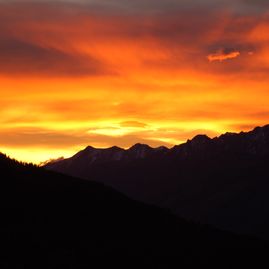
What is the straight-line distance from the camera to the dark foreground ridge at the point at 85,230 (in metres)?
28.7

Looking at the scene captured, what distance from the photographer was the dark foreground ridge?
28.7 meters

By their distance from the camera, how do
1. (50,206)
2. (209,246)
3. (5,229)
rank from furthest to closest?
(209,246), (50,206), (5,229)

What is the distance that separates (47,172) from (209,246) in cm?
1322

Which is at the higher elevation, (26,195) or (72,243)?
(26,195)

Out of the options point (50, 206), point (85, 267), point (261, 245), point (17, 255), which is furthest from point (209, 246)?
point (17, 255)

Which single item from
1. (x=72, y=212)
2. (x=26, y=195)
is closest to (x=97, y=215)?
(x=72, y=212)

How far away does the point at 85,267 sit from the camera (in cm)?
2808

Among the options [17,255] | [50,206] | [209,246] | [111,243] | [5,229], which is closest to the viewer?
[17,255]

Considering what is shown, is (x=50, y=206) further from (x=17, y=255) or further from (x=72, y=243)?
(x=17, y=255)

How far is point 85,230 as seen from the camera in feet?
111

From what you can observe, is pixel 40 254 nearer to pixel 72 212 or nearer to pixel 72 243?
pixel 72 243

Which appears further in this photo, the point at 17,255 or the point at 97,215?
the point at 97,215

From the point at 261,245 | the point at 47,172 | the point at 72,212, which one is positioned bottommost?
the point at 261,245

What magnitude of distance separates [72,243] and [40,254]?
11.4ft
